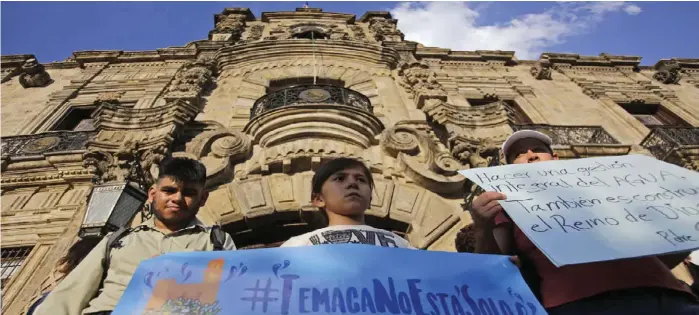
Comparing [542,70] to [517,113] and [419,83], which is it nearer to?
[517,113]

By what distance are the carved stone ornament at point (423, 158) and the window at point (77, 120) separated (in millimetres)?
8458

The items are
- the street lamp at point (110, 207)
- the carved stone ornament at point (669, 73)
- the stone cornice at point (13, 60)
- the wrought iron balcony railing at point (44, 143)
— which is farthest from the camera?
the carved stone ornament at point (669, 73)

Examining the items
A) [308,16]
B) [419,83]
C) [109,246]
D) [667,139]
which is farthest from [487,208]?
[308,16]

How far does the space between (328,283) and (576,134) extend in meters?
9.28

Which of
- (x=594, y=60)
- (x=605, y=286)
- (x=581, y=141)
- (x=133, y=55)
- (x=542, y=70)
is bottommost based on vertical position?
(x=605, y=286)

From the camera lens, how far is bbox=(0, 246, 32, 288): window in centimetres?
565

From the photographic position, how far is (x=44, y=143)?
26.0ft

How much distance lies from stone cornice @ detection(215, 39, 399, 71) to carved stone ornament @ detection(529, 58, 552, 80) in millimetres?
5593

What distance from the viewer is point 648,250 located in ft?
6.05

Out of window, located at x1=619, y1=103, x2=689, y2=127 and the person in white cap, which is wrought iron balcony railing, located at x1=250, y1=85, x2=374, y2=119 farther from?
window, located at x1=619, y1=103, x2=689, y2=127

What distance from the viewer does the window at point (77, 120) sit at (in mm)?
9930

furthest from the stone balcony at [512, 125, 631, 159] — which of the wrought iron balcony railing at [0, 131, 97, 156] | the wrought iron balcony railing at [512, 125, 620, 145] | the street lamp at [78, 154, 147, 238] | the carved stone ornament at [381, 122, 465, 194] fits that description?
the wrought iron balcony railing at [0, 131, 97, 156]

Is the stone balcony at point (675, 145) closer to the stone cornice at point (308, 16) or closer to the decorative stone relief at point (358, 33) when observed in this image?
the decorative stone relief at point (358, 33)

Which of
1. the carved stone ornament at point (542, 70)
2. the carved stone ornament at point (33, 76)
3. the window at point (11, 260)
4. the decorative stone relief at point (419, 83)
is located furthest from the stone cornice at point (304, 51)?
the window at point (11, 260)
